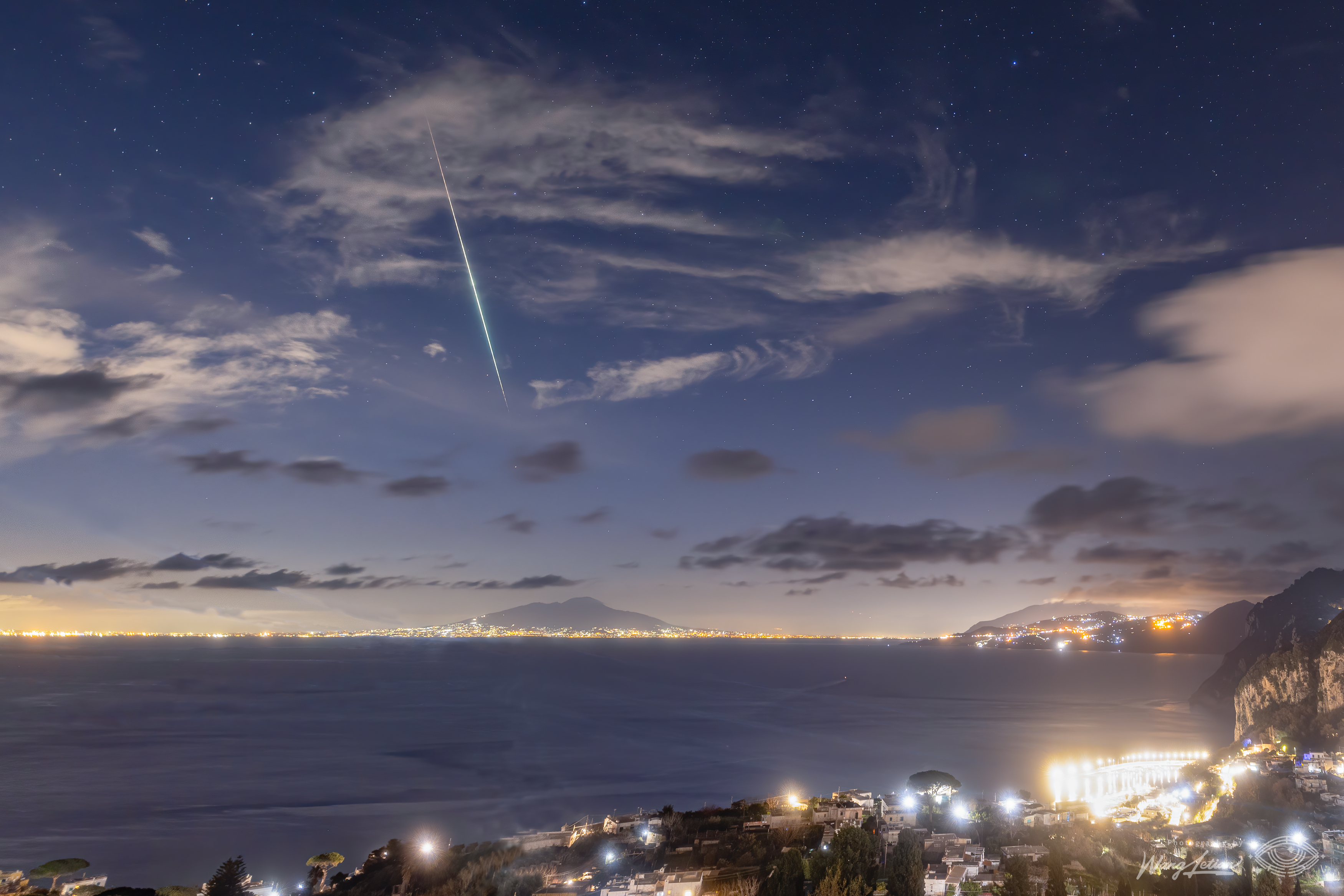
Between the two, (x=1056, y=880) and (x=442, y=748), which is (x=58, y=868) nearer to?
(x=1056, y=880)

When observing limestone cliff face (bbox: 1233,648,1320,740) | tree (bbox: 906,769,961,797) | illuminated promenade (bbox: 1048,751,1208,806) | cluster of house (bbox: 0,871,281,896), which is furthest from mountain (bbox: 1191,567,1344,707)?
cluster of house (bbox: 0,871,281,896)

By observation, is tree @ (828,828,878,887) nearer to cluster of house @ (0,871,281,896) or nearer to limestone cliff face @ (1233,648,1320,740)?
cluster of house @ (0,871,281,896)

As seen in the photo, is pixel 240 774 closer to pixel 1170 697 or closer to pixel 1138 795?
pixel 1138 795

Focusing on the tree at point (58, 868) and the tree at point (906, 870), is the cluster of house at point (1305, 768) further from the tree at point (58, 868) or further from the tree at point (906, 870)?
the tree at point (58, 868)

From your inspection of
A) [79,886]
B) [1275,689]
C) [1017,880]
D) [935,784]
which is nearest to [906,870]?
[1017,880]

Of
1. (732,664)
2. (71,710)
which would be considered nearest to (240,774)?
(71,710)

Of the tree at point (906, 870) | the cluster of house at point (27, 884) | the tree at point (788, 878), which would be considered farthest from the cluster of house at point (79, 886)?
the tree at point (906, 870)
